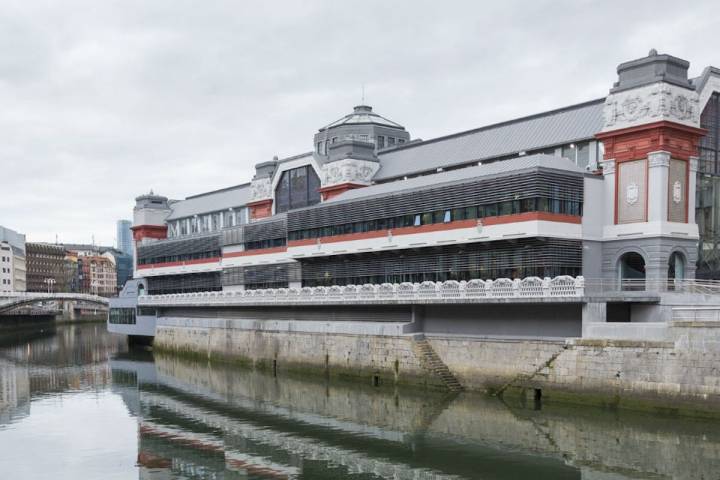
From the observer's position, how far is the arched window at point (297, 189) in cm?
8044

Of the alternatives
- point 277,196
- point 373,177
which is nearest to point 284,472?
point 373,177

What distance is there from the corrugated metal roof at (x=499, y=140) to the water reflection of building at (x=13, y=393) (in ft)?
123

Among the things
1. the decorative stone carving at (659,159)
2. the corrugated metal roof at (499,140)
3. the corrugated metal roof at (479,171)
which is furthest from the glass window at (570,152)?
the decorative stone carving at (659,159)

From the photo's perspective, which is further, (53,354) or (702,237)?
(53,354)

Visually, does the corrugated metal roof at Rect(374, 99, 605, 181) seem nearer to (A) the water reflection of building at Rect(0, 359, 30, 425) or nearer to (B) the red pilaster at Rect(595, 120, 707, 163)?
(B) the red pilaster at Rect(595, 120, 707, 163)

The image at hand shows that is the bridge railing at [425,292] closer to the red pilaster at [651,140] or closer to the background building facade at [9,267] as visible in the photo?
the red pilaster at [651,140]

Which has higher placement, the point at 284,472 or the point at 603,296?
the point at 603,296

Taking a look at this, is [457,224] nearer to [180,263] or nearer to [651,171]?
[651,171]

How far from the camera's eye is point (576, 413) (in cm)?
3988

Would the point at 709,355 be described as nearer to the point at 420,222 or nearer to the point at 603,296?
the point at 603,296

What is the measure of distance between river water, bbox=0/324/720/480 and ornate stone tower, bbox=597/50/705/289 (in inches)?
559

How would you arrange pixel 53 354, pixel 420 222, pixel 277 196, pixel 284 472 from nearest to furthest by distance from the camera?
1. pixel 284 472
2. pixel 420 222
3. pixel 277 196
4. pixel 53 354

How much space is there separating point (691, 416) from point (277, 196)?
190ft

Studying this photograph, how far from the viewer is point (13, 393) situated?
191 feet
